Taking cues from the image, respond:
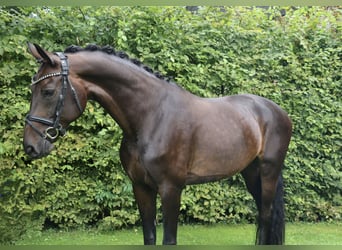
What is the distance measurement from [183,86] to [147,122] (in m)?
2.27

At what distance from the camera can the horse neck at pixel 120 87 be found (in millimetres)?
2418

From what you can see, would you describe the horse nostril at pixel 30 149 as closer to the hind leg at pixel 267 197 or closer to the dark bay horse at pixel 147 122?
the dark bay horse at pixel 147 122

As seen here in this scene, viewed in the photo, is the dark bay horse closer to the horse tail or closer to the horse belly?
the horse belly

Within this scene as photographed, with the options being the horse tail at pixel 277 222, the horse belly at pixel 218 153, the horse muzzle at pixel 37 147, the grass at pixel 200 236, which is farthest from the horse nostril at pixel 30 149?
the grass at pixel 200 236

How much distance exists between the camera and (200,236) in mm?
4770

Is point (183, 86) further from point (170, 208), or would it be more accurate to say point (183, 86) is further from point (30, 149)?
point (30, 149)

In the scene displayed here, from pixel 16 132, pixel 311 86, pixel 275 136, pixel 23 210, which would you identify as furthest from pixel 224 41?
pixel 23 210

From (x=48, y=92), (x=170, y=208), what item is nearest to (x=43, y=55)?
(x=48, y=92)

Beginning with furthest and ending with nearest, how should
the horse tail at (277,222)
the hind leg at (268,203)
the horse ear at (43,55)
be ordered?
1. the horse tail at (277,222)
2. the hind leg at (268,203)
3. the horse ear at (43,55)

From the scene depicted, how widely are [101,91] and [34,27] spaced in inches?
92.0

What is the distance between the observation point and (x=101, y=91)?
8.09 feet

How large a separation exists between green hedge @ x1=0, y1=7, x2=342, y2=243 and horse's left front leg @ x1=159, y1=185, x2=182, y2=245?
1877mm

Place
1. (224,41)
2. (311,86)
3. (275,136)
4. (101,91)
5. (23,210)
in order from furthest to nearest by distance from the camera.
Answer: (311,86)
(224,41)
(23,210)
(275,136)
(101,91)

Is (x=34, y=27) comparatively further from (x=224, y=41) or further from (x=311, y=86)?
(x=311, y=86)
